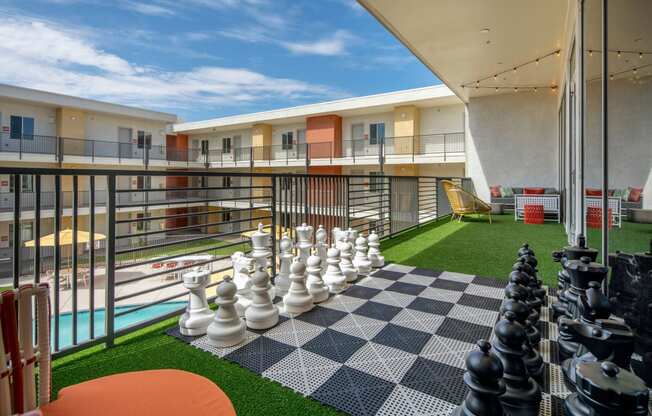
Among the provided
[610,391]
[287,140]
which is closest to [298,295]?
[610,391]

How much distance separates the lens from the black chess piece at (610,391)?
2.19ft

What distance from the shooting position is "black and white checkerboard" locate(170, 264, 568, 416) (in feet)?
4.55

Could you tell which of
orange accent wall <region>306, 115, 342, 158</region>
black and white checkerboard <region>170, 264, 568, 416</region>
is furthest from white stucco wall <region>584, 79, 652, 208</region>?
orange accent wall <region>306, 115, 342, 158</region>

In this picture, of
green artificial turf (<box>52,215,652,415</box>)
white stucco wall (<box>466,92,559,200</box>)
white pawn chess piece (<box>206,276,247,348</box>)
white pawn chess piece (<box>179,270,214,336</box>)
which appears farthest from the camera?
white stucco wall (<box>466,92,559,200</box>)

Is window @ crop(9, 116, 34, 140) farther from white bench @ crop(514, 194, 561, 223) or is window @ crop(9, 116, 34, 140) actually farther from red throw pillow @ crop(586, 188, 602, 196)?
red throw pillow @ crop(586, 188, 602, 196)

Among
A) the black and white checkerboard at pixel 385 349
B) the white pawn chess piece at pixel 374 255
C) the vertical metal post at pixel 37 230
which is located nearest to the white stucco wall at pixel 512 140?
the white pawn chess piece at pixel 374 255

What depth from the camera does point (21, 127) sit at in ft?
50.5

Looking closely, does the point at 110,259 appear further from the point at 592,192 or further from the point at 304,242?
the point at 592,192

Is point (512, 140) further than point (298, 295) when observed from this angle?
Yes

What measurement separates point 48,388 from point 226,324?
1.00 meters

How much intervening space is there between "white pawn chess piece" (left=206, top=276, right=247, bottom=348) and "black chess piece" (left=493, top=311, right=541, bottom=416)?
4.37 ft

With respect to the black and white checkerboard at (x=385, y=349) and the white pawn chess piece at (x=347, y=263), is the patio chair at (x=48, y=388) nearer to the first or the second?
the black and white checkerboard at (x=385, y=349)

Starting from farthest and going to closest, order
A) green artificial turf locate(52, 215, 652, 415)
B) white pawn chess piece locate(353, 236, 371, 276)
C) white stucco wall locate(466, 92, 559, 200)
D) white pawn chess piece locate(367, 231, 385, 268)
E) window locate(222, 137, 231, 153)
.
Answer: window locate(222, 137, 231, 153) → white stucco wall locate(466, 92, 559, 200) → white pawn chess piece locate(367, 231, 385, 268) → white pawn chess piece locate(353, 236, 371, 276) → green artificial turf locate(52, 215, 652, 415)

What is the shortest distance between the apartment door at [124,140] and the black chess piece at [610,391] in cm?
2042
